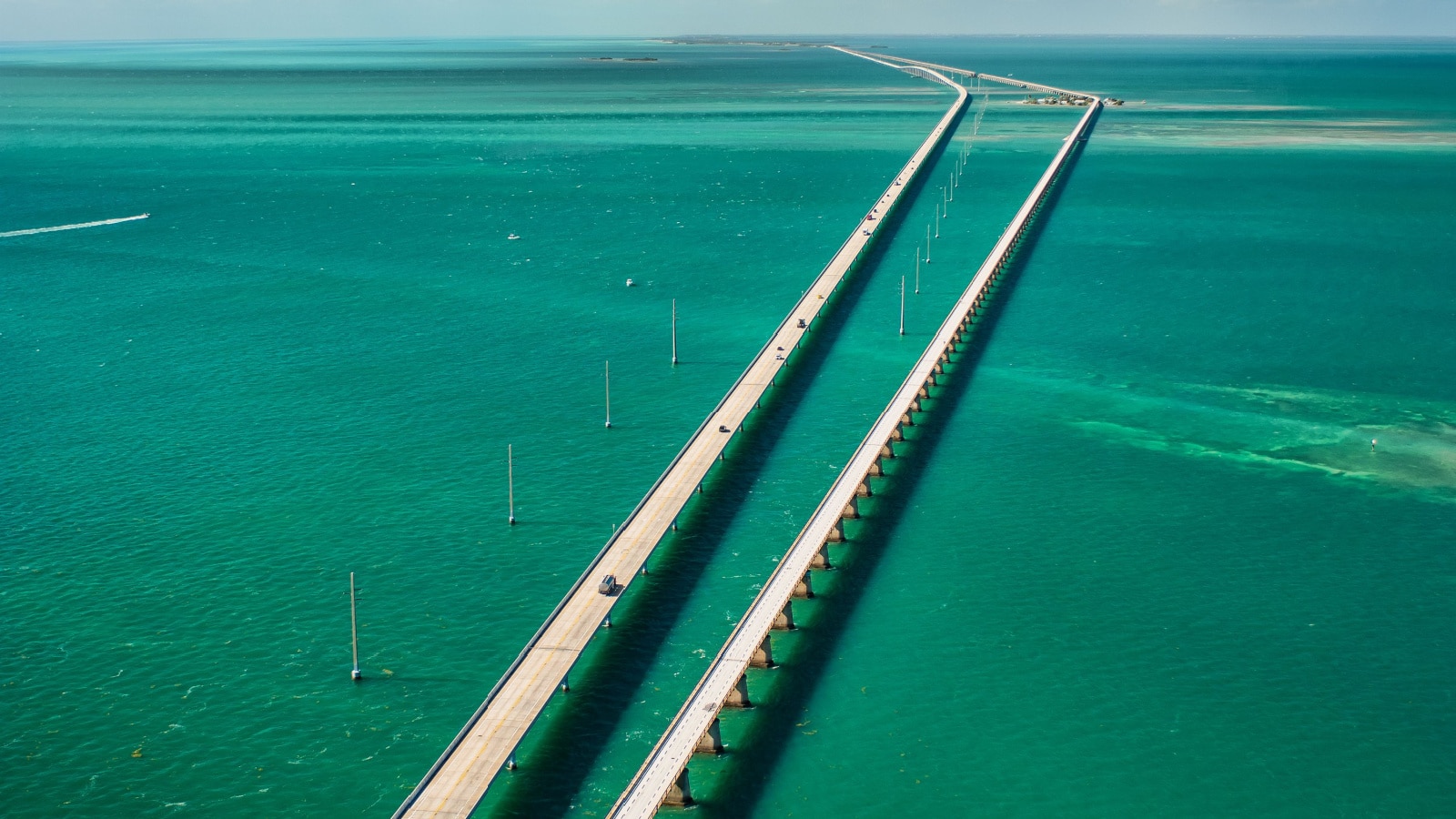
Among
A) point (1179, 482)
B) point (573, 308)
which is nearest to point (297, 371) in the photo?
point (573, 308)

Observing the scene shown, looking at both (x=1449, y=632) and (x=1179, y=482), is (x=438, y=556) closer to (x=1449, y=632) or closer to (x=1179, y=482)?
(x=1179, y=482)

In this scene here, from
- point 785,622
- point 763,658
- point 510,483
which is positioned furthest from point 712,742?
point 510,483

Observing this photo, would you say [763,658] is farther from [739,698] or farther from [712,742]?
[712,742]

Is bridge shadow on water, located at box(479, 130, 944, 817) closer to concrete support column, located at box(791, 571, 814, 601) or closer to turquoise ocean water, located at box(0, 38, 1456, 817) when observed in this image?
turquoise ocean water, located at box(0, 38, 1456, 817)

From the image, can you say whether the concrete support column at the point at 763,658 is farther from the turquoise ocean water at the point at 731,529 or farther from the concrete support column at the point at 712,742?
the concrete support column at the point at 712,742

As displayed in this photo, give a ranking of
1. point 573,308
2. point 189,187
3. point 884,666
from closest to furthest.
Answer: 1. point 884,666
2. point 573,308
3. point 189,187

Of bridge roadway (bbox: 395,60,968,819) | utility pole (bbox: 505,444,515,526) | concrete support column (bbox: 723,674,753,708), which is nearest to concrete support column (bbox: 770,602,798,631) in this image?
concrete support column (bbox: 723,674,753,708)
